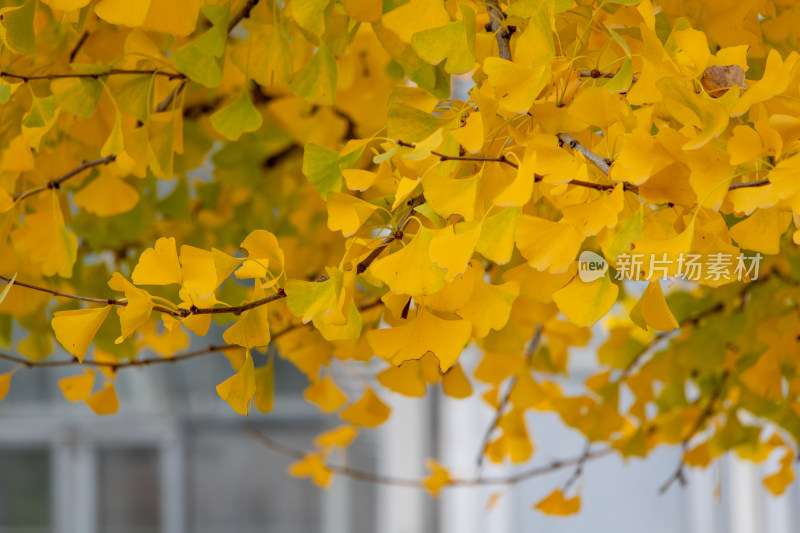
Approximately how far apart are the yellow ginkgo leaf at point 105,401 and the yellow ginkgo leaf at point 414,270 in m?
0.23

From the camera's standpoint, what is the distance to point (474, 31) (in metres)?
0.24

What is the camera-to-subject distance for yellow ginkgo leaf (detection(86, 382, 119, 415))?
385 millimetres

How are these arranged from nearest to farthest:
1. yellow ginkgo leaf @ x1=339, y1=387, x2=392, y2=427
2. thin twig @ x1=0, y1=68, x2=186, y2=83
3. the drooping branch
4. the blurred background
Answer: thin twig @ x1=0, y1=68, x2=186, y2=83, yellow ginkgo leaf @ x1=339, y1=387, x2=392, y2=427, the drooping branch, the blurred background

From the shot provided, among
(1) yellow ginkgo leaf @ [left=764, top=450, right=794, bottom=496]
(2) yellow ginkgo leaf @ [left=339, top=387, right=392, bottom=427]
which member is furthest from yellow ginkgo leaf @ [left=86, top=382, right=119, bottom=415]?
(1) yellow ginkgo leaf @ [left=764, top=450, right=794, bottom=496]

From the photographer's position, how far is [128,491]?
1744mm

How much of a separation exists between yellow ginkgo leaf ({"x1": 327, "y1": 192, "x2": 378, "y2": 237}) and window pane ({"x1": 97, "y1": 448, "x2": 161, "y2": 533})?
1653 mm

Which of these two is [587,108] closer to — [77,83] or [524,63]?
[524,63]

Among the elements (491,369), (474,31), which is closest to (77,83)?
(474,31)

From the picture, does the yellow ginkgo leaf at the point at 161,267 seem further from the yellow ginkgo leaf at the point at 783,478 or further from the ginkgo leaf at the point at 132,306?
the yellow ginkgo leaf at the point at 783,478

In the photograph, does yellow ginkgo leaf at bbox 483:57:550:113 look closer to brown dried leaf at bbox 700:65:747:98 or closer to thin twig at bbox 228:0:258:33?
brown dried leaf at bbox 700:65:747:98

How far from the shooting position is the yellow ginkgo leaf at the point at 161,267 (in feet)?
0.79

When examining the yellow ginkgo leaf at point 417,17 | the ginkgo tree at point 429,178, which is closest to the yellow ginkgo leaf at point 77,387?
the ginkgo tree at point 429,178

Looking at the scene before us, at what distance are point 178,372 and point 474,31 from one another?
1.62m

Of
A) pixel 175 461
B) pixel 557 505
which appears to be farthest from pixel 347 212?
pixel 175 461
